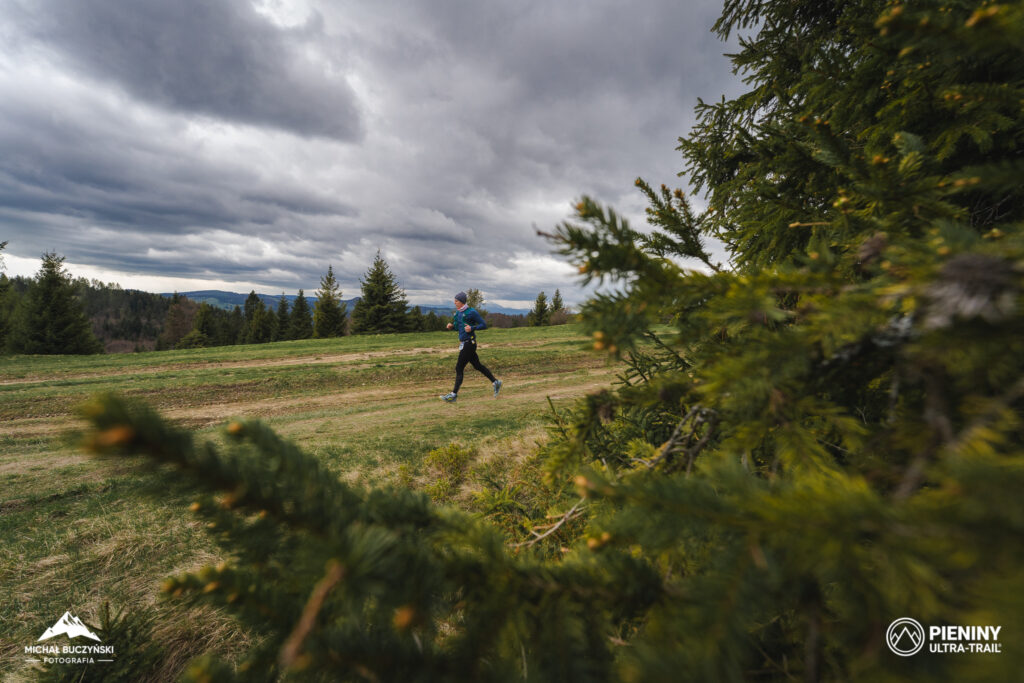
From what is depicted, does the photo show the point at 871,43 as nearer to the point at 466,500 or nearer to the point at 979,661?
the point at 979,661

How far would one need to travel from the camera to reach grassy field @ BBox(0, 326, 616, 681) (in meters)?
2.79

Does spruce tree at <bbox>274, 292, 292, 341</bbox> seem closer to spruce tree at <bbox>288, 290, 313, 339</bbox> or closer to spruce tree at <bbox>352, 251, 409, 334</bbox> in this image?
spruce tree at <bbox>288, 290, 313, 339</bbox>

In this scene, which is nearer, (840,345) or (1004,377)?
(1004,377)

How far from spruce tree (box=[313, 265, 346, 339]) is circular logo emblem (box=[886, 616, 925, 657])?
4702 centimetres

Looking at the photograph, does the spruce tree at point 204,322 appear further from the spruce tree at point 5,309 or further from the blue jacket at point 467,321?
the blue jacket at point 467,321

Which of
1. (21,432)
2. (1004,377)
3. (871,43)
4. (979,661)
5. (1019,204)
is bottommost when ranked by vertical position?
(21,432)

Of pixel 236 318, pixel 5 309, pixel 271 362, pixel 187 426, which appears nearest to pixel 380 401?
pixel 187 426

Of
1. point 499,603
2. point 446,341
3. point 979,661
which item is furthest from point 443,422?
point 446,341

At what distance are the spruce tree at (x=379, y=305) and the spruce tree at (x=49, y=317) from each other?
2169 cm

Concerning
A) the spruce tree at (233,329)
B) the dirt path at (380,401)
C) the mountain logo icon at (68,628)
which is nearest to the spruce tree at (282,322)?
the spruce tree at (233,329)

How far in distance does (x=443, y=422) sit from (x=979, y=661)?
26.9 feet

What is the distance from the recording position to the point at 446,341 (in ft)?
83.6

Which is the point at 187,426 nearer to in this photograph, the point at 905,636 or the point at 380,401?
the point at 380,401

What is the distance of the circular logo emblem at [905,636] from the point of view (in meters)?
0.76
